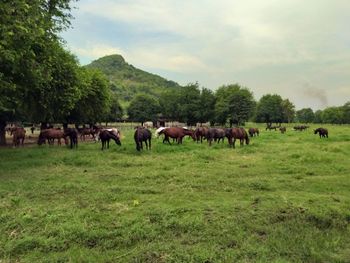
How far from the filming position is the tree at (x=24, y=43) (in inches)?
559

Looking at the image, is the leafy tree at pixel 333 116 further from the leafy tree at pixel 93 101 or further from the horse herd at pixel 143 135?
the horse herd at pixel 143 135

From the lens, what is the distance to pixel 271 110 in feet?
411

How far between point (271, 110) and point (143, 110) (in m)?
43.5

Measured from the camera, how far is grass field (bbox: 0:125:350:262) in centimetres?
764

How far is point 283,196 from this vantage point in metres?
11.4

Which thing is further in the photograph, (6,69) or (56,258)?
(6,69)

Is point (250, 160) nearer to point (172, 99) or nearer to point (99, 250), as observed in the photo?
point (99, 250)

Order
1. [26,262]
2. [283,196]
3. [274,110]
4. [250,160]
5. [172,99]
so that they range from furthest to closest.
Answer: [274,110]
[172,99]
[250,160]
[283,196]
[26,262]

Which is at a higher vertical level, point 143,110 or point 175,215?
point 143,110

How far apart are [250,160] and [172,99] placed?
8733 centimetres

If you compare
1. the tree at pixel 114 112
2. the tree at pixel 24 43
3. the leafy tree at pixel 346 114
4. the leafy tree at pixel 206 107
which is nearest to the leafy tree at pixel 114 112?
the tree at pixel 114 112

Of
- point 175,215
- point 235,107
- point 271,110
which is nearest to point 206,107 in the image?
point 235,107

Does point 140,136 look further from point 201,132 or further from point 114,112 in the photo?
point 114,112

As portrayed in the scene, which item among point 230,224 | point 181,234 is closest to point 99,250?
point 181,234
